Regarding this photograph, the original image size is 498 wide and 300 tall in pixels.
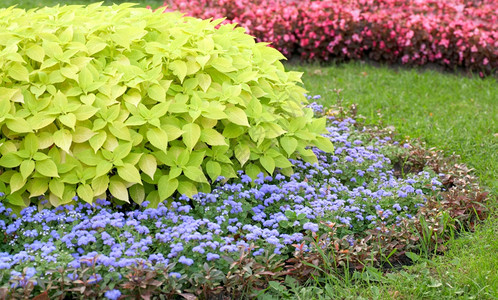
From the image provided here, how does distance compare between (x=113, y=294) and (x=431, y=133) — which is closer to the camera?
(x=113, y=294)

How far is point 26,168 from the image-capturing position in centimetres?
295

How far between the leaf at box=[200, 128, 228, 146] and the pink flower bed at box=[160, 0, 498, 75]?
429 cm

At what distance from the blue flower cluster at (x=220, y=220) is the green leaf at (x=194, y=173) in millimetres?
96

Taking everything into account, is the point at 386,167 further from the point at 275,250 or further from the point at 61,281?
the point at 61,281

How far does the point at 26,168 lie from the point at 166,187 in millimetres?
707

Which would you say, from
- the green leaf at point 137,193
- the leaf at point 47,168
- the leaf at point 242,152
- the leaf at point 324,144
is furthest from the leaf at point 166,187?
the leaf at point 324,144

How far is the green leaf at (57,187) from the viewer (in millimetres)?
2961

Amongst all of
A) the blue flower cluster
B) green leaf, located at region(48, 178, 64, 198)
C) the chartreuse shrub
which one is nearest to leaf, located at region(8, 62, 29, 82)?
the chartreuse shrub

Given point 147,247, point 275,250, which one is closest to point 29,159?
point 147,247

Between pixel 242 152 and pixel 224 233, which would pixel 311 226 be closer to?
pixel 224 233

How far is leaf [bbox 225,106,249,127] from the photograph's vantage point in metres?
3.24

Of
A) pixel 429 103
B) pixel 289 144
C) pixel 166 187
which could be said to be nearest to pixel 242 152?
pixel 289 144

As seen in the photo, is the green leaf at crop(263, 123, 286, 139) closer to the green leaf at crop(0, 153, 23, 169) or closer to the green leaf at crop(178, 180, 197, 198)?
the green leaf at crop(178, 180, 197, 198)

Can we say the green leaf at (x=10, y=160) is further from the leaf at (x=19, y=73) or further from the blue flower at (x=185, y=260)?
the blue flower at (x=185, y=260)
